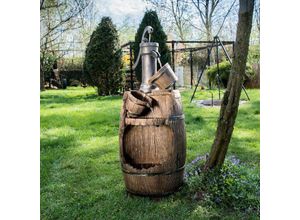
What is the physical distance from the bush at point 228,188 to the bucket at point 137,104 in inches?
13.8

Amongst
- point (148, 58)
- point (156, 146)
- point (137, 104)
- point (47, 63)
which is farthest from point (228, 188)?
point (47, 63)

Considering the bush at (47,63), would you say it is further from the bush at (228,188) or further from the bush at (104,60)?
the bush at (228,188)

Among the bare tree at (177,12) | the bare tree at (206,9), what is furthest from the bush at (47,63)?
the bare tree at (206,9)

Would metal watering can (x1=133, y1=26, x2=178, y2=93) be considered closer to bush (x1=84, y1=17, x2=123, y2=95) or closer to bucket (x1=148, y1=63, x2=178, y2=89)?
bucket (x1=148, y1=63, x2=178, y2=89)

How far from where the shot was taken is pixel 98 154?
170cm

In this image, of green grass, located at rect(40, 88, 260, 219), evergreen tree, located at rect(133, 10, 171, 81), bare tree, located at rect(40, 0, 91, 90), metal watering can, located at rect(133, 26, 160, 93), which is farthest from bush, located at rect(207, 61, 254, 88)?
bare tree, located at rect(40, 0, 91, 90)

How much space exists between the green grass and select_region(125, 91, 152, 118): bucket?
11.2 inches

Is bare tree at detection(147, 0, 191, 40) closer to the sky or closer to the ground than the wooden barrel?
closer to the sky

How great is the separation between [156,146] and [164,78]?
0.24 meters

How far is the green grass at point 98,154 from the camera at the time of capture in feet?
4.71

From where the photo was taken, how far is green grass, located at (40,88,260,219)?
1.44 meters
